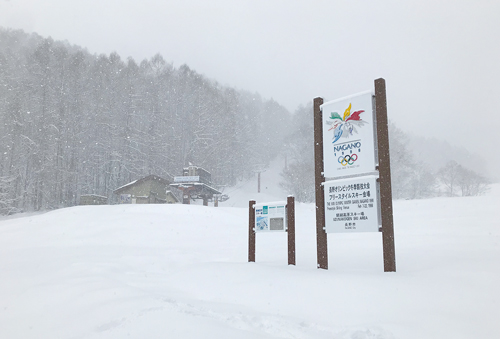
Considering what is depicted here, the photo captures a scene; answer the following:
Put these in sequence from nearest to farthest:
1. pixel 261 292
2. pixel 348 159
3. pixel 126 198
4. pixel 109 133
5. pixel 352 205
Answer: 1. pixel 261 292
2. pixel 352 205
3. pixel 348 159
4. pixel 126 198
5. pixel 109 133

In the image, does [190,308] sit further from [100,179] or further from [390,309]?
[100,179]

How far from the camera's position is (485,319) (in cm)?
352

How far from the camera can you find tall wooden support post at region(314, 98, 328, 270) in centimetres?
665

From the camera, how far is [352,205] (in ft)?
21.0

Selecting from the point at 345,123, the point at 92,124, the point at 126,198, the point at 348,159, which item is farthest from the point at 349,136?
the point at 92,124

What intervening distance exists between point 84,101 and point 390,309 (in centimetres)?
5342

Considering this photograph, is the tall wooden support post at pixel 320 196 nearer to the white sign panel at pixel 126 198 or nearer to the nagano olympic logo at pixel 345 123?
the nagano olympic logo at pixel 345 123

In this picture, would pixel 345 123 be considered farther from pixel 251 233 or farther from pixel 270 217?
pixel 251 233

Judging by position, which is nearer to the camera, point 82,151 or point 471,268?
point 471,268

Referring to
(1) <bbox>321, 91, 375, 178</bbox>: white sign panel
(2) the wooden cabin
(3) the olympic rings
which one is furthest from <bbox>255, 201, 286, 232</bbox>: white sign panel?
(2) the wooden cabin

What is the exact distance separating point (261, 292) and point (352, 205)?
2.58 meters

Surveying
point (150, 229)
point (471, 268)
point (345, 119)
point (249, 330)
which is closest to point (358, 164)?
point (345, 119)

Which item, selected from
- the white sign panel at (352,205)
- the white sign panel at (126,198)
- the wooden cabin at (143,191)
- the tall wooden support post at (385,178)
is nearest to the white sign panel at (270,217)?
the white sign panel at (352,205)

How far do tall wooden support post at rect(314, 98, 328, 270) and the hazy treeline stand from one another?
4268 centimetres
